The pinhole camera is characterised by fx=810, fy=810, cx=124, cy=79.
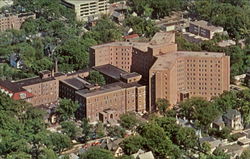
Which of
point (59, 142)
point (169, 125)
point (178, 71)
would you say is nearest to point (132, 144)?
point (169, 125)

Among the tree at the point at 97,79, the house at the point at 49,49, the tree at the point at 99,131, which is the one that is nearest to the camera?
the tree at the point at 99,131

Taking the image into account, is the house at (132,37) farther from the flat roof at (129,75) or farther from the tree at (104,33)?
the flat roof at (129,75)

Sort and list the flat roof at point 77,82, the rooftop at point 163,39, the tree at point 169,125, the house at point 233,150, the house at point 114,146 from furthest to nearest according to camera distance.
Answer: the rooftop at point 163,39 → the flat roof at point 77,82 → the tree at point 169,125 → the house at point 233,150 → the house at point 114,146

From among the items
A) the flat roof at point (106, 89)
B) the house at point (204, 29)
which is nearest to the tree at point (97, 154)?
the flat roof at point (106, 89)

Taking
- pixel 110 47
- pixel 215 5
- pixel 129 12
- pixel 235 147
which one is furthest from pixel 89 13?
pixel 235 147

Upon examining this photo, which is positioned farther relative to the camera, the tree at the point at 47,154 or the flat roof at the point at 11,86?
the flat roof at the point at 11,86

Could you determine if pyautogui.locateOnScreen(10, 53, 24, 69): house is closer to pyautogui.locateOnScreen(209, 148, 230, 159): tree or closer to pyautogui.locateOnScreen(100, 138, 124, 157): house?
pyautogui.locateOnScreen(100, 138, 124, 157): house

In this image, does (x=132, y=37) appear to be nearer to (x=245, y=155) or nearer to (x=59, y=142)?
(x=59, y=142)
